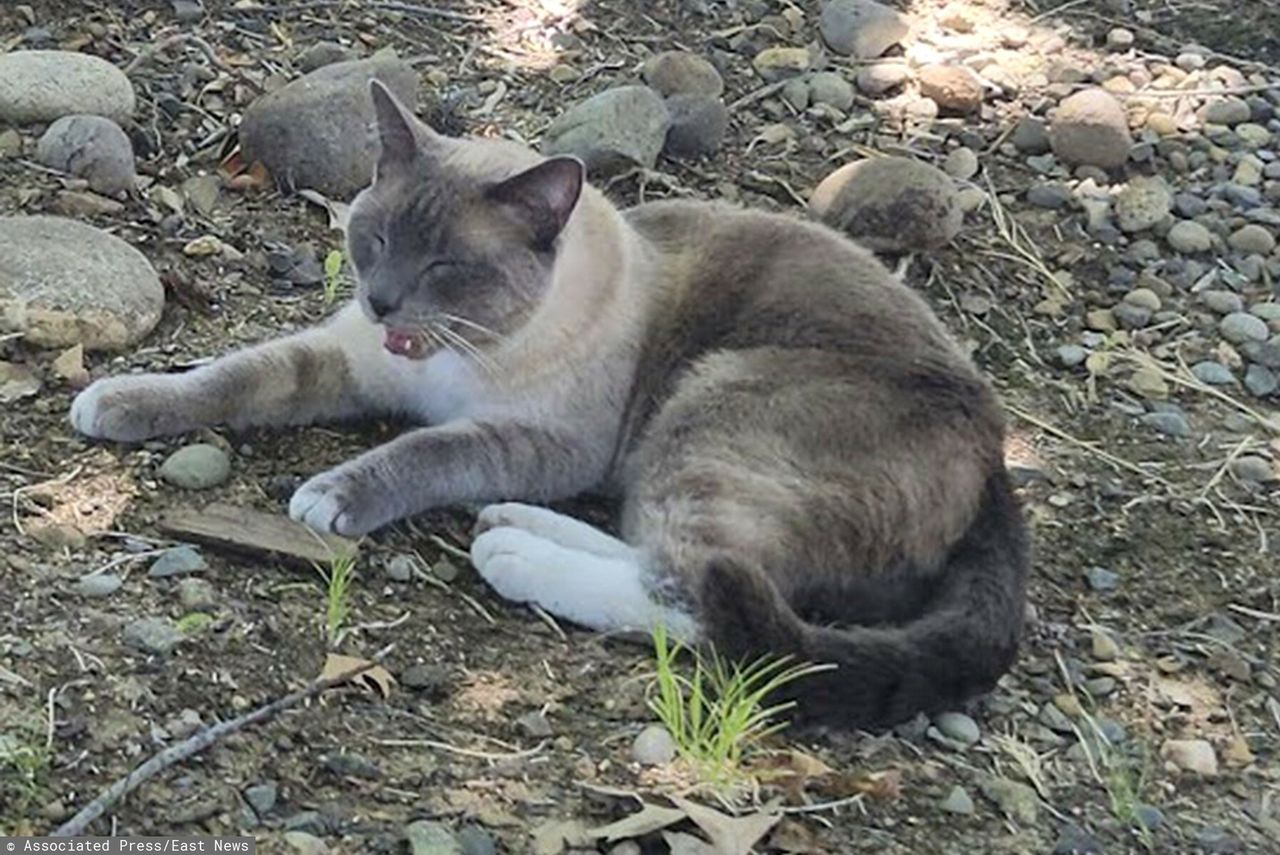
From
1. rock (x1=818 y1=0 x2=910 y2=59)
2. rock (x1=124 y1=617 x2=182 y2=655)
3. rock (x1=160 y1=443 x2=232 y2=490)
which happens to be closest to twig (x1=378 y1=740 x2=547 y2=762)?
rock (x1=124 y1=617 x2=182 y2=655)

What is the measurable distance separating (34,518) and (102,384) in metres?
0.34

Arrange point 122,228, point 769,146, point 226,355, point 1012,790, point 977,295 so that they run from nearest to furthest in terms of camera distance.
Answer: point 1012,790 → point 226,355 → point 122,228 → point 977,295 → point 769,146

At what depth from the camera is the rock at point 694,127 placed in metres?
4.71

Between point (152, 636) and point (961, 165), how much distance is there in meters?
2.70

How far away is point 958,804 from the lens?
2.87 metres

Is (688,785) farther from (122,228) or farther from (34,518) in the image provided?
(122,228)

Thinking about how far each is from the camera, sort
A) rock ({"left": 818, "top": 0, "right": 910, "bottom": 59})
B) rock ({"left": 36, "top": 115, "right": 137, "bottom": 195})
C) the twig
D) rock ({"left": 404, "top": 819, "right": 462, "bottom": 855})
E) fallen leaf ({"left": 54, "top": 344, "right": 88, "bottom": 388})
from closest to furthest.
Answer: rock ({"left": 404, "top": 819, "right": 462, "bottom": 855})
the twig
fallen leaf ({"left": 54, "top": 344, "right": 88, "bottom": 388})
rock ({"left": 36, "top": 115, "right": 137, "bottom": 195})
rock ({"left": 818, "top": 0, "right": 910, "bottom": 59})

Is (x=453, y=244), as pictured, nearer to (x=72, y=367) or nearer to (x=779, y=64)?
(x=72, y=367)

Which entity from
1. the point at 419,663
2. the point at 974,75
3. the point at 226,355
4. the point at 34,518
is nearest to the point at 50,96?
the point at 226,355

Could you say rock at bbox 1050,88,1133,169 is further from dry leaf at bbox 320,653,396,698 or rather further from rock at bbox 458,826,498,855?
rock at bbox 458,826,498,855

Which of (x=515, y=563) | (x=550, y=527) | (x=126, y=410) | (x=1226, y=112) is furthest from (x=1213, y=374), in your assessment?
(x=126, y=410)

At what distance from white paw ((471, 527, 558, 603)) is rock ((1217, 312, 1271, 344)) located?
196cm

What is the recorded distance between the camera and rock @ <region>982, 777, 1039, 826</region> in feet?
9.48

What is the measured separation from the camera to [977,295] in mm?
4457
